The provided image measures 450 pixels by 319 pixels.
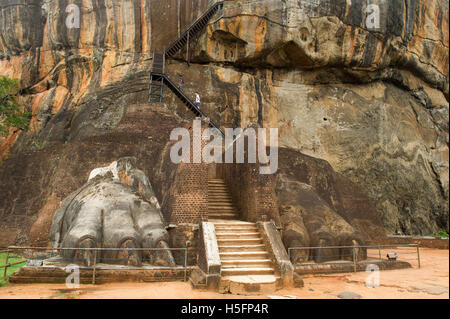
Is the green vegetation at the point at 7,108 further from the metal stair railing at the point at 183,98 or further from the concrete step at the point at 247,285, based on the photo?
the concrete step at the point at 247,285

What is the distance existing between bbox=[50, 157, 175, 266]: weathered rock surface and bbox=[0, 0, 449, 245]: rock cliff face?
299 inches

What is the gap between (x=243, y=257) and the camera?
22.4 ft

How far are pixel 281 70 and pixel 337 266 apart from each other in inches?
576

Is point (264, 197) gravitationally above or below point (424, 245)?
above

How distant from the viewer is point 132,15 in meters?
18.8

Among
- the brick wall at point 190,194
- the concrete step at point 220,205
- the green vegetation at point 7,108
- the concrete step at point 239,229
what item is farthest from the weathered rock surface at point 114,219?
the green vegetation at point 7,108

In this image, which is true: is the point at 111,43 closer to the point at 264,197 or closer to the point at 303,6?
the point at 303,6

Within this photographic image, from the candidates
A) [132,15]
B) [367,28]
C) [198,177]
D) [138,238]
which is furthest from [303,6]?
[138,238]

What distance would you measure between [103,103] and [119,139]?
5.27 m

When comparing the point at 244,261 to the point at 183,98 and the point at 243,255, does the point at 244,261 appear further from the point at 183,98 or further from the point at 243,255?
the point at 183,98

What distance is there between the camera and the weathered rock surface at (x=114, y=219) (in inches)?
266

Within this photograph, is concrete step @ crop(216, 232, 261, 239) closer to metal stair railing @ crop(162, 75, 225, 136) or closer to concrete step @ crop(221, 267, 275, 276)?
concrete step @ crop(221, 267, 275, 276)

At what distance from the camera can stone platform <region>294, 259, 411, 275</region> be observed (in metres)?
7.79

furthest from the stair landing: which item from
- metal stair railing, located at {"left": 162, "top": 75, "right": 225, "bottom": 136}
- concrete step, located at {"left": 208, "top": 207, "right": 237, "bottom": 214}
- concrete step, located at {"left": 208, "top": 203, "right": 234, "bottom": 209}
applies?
metal stair railing, located at {"left": 162, "top": 75, "right": 225, "bottom": 136}
